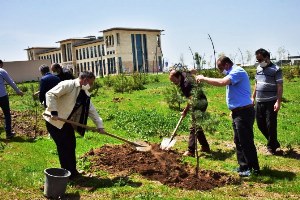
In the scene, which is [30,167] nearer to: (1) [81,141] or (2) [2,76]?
(1) [81,141]

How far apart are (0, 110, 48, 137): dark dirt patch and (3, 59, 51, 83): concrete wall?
36939mm

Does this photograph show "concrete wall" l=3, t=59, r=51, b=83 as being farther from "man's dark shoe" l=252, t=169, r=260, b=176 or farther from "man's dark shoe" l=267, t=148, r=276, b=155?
"man's dark shoe" l=252, t=169, r=260, b=176

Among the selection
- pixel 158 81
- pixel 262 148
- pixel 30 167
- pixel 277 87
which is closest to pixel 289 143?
pixel 262 148

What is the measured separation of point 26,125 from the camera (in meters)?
12.4

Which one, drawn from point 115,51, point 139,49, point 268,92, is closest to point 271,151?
point 268,92

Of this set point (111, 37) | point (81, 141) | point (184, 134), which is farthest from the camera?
point (111, 37)

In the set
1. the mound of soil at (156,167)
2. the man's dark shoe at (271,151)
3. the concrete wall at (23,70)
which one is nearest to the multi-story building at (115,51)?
the concrete wall at (23,70)

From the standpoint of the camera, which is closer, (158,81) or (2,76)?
(2,76)

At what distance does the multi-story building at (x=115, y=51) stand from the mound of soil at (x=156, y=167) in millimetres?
51469

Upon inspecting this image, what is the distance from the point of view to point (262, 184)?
655cm

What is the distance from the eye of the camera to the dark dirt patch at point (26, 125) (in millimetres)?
11547

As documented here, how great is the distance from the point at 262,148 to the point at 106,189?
4.31 metres

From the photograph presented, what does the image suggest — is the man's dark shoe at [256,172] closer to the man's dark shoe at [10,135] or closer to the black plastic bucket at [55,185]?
the black plastic bucket at [55,185]

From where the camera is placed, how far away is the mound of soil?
6.57 m
